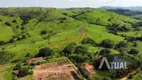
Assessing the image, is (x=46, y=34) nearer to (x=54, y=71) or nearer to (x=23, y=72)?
(x=54, y=71)

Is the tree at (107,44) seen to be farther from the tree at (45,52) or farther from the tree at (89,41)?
the tree at (45,52)

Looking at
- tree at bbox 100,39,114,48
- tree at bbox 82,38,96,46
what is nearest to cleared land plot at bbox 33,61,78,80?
tree at bbox 82,38,96,46

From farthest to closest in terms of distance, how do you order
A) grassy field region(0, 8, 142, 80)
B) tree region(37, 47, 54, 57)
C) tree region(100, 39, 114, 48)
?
tree region(100, 39, 114, 48) → grassy field region(0, 8, 142, 80) → tree region(37, 47, 54, 57)

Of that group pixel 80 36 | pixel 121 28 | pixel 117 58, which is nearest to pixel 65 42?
pixel 80 36

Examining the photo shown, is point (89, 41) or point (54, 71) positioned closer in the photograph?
point (54, 71)

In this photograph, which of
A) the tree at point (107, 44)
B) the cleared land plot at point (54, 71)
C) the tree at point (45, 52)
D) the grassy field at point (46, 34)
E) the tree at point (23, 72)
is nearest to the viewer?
the cleared land plot at point (54, 71)

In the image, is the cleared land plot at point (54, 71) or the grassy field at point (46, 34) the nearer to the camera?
the cleared land plot at point (54, 71)

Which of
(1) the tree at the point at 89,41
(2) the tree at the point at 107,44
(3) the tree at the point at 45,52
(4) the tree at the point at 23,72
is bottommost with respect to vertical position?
(2) the tree at the point at 107,44

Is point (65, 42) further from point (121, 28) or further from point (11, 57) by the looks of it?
point (121, 28)

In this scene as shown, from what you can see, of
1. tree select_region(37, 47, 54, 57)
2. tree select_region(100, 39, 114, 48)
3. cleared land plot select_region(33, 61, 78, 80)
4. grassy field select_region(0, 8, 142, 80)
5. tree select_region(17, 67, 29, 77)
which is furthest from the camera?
tree select_region(100, 39, 114, 48)

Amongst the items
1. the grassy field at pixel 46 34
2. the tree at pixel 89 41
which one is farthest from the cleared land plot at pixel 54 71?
the tree at pixel 89 41

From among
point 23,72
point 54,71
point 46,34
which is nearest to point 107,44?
point 46,34

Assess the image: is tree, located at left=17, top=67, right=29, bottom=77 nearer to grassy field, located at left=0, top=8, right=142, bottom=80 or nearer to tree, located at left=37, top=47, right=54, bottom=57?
grassy field, located at left=0, top=8, right=142, bottom=80
